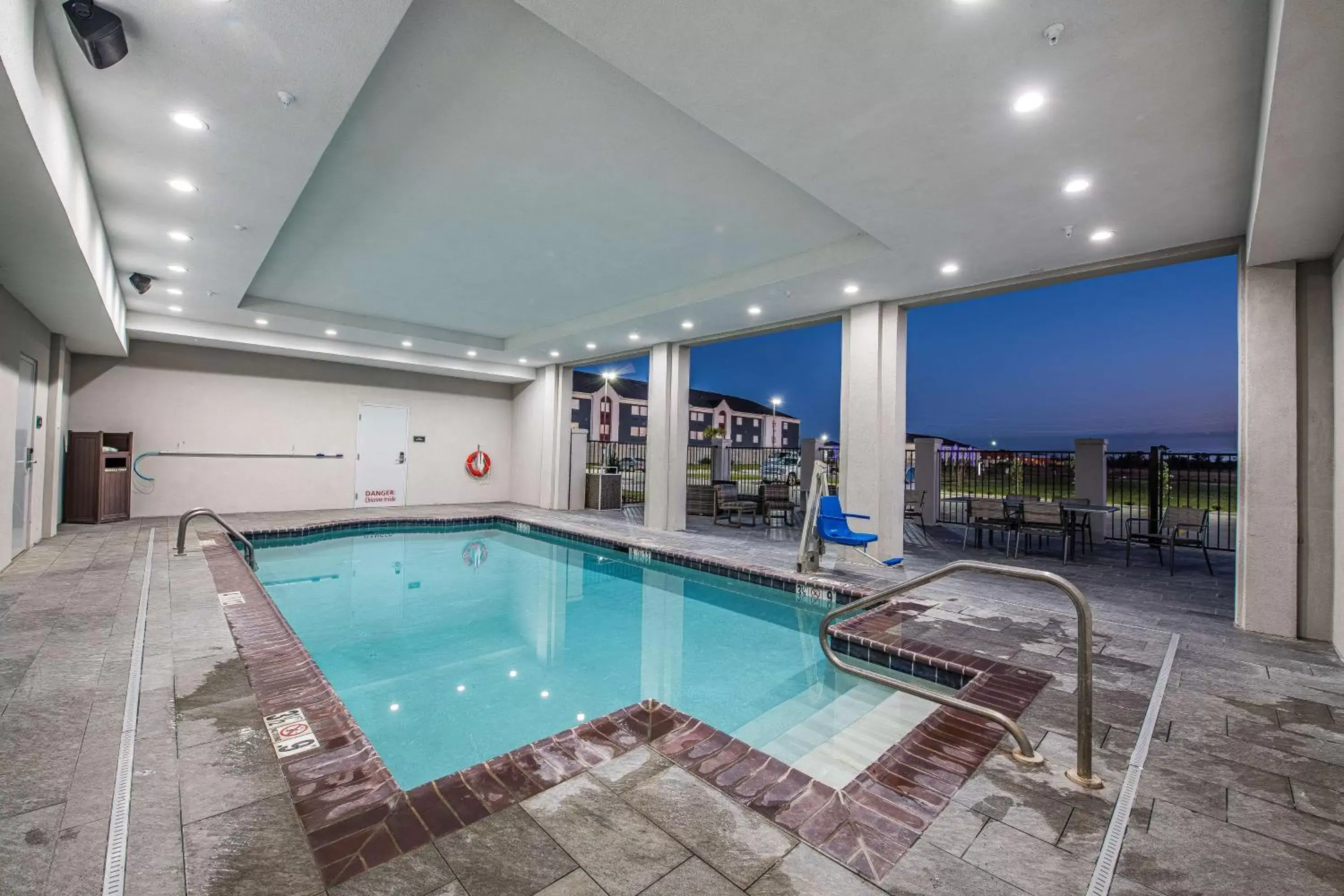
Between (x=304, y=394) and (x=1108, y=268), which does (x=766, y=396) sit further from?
(x=1108, y=268)

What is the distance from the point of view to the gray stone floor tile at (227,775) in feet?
5.88

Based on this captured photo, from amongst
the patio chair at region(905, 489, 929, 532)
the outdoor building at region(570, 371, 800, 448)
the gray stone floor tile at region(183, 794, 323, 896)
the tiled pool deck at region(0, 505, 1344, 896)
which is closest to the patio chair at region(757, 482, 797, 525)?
the patio chair at region(905, 489, 929, 532)

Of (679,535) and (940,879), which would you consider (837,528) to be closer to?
(679,535)

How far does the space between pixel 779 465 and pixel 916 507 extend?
565cm

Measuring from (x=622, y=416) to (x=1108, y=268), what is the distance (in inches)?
1322

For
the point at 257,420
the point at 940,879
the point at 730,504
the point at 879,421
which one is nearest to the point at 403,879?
the point at 940,879

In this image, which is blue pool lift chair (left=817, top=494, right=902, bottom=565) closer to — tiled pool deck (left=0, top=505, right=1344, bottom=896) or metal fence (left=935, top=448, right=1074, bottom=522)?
tiled pool deck (left=0, top=505, right=1344, bottom=896)

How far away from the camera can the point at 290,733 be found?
2299mm

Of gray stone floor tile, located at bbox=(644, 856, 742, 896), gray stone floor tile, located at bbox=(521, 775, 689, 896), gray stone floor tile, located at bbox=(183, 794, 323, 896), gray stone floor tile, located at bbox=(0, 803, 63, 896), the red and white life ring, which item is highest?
the red and white life ring

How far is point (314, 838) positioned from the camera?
164cm

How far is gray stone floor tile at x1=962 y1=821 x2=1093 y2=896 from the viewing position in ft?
5.06

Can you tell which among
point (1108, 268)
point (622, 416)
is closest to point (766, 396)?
point (622, 416)

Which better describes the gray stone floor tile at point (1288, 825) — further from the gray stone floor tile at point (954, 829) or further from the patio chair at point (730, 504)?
the patio chair at point (730, 504)

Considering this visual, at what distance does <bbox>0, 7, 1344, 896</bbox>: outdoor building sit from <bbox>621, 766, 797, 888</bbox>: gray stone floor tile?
0.05 feet
